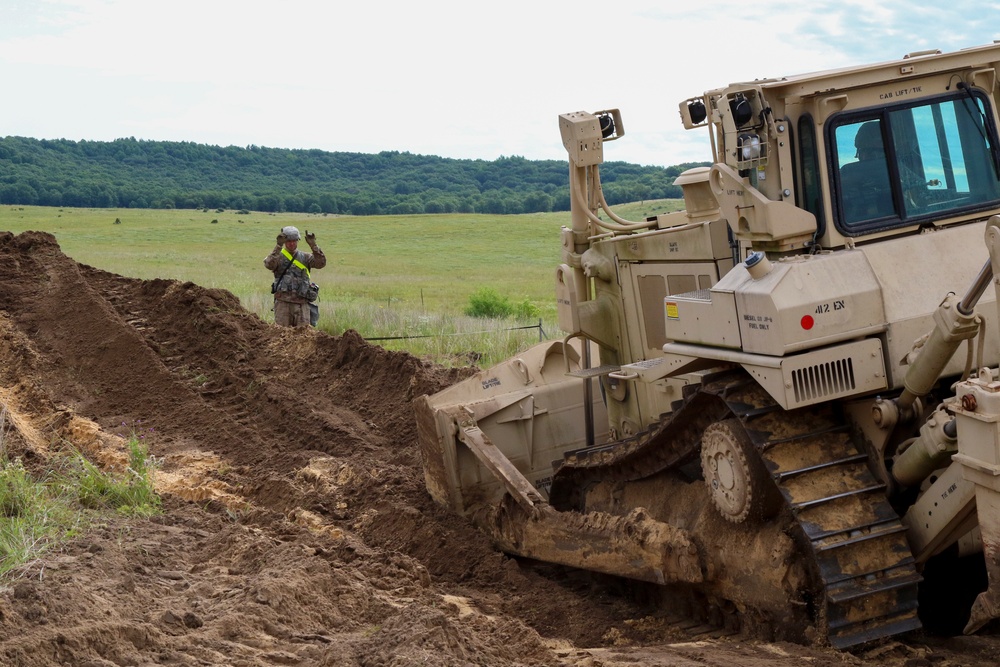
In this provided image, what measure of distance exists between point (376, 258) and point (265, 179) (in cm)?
4272

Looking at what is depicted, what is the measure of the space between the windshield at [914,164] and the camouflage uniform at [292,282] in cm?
921

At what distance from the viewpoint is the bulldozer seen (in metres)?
5.64

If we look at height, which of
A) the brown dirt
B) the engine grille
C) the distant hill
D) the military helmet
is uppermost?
the distant hill

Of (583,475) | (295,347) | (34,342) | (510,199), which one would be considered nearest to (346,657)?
(583,475)

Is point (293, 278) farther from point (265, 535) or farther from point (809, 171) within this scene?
point (809, 171)

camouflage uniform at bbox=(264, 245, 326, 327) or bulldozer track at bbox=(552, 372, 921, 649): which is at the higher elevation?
camouflage uniform at bbox=(264, 245, 326, 327)

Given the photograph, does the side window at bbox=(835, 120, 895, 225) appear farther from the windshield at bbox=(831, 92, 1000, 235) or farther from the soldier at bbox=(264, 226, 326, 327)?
the soldier at bbox=(264, 226, 326, 327)

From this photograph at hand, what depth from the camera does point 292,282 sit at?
1536cm

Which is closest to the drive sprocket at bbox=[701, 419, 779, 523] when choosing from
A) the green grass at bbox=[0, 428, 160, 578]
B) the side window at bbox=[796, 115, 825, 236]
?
the side window at bbox=[796, 115, 825, 236]

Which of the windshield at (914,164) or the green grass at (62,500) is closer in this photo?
the windshield at (914,164)

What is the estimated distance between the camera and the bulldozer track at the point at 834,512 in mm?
5641

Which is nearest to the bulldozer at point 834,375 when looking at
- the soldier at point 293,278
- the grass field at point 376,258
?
the soldier at point 293,278

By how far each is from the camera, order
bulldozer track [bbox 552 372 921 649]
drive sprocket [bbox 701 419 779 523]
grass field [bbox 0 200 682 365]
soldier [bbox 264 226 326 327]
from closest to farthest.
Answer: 1. bulldozer track [bbox 552 372 921 649]
2. drive sprocket [bbox 701 419 779 523]
3. soldier [bbox 264 226 326 327]
4. grass field [bbox 0 200 682 365]

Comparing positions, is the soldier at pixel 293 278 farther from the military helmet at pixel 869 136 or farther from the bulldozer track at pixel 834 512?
the bulldozer track at pixel 834 512
